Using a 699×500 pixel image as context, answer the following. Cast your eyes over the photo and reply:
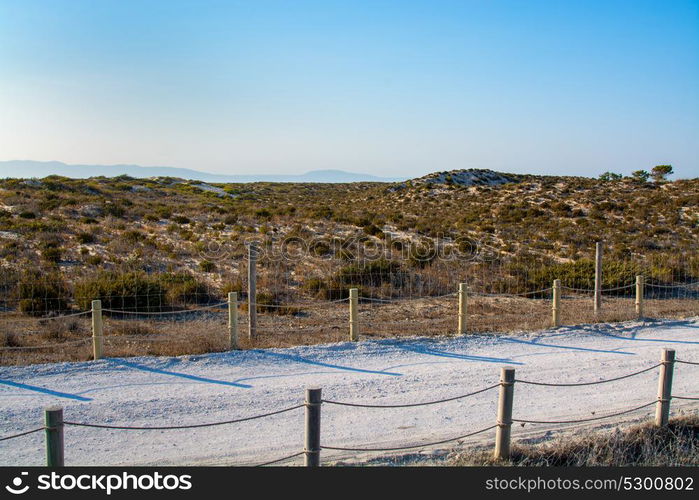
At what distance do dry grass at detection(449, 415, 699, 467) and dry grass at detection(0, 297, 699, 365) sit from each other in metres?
5.48

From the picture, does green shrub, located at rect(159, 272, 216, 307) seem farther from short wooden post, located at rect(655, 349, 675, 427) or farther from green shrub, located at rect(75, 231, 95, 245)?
short wooden post, located at rect(655, 349, 675, 427)

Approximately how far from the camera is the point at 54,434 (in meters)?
5.12

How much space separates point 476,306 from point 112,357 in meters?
10.1

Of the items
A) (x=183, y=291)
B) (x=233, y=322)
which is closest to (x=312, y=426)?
(x=233, y=322)

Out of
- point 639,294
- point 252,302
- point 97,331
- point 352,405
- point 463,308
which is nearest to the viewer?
point 352,405

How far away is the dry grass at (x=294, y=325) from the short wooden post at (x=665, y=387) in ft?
17.6

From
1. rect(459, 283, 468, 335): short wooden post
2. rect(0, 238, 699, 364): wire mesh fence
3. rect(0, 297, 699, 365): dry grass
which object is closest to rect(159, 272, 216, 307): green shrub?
rect(0, 238, 699, 364): wire mesh fence

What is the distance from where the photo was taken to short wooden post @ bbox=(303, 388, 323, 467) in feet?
18.7

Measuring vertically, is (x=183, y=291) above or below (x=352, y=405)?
below

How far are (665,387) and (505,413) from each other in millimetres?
2579

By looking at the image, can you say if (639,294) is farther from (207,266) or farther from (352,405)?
(207,266)

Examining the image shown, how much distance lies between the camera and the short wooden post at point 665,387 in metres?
7.57
